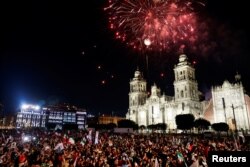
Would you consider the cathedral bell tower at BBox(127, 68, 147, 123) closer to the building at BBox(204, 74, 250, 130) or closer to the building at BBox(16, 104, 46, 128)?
the building at BBox(204, 74, 250, 130)

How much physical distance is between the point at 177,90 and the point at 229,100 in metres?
18.9

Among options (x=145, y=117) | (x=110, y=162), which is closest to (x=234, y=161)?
(x=110, y=162)

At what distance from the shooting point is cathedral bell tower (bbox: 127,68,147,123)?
99.8m

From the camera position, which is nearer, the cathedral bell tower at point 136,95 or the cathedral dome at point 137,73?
the cathedral bell tower at point 136,95

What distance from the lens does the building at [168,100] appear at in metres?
75.4

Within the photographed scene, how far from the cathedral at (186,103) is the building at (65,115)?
70.4 metres

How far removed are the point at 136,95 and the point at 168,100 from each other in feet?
58.1

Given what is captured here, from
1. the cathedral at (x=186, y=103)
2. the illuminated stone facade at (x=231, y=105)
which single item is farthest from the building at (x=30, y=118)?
the illuminated stone facade at (x=231, y=105)

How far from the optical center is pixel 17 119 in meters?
156

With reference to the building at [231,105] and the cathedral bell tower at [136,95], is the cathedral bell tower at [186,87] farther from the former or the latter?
the cathedral bell tower at [136,95]

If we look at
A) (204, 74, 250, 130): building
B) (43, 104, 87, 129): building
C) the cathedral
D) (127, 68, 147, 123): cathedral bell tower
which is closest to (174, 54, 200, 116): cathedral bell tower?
the cathedral

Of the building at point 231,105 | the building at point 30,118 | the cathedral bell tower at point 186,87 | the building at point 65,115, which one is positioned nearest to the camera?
the building at point 231,105

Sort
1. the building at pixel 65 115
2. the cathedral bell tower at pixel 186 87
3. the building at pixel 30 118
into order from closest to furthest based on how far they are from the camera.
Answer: the cathedral bell tower at pixel 186 87, the building at pixel 30 118, the building at pixel 65 115

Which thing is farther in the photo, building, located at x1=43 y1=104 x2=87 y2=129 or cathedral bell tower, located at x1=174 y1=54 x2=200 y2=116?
building, located at x1=43 y1=104 x2=87 y2=129
